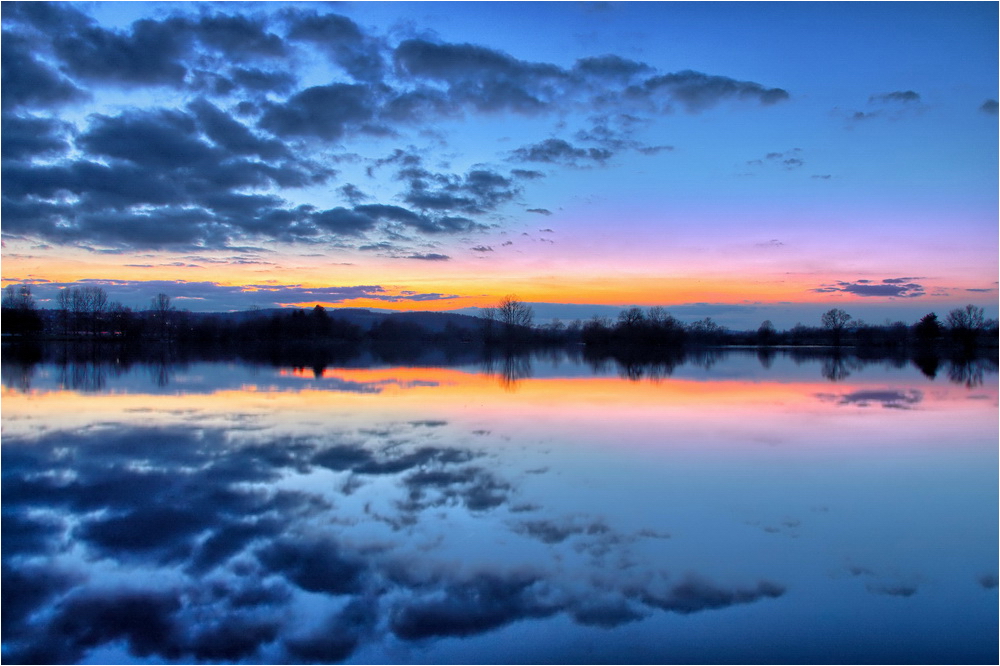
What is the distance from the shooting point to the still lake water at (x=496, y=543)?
4012 mm

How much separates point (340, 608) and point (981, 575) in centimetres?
514

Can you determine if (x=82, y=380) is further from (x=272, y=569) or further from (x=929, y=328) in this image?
(x=929, y=328)

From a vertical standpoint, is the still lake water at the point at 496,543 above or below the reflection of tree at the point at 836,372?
above

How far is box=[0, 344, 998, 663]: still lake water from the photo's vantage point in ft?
13.2

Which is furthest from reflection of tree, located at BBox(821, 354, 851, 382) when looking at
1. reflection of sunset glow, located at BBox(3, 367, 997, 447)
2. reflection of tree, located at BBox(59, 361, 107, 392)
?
reflection of tree, located at BBox(59, 361, 107, 392)

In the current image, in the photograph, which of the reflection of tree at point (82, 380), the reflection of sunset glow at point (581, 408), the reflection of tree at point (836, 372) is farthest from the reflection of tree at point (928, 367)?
the reflection of tree at point (82, 380)

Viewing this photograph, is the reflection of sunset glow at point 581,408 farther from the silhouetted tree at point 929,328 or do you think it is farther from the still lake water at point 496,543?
the silhouetted tree at point 929,328

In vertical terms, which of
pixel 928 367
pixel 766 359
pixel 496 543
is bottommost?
pixel 766 359

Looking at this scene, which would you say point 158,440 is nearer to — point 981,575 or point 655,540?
point 655,540

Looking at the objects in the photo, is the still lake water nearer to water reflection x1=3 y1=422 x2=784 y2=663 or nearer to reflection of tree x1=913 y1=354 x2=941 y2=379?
water reflection x1=3 y1=422 x2=784 y2=663

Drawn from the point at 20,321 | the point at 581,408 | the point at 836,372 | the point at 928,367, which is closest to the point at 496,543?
the point at 581,408

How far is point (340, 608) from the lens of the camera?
4320 millimetres

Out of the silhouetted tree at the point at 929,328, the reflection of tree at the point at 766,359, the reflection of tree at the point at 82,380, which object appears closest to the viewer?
the reflection of tree at the point at 82,380

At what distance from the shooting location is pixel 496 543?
18.0 feet
